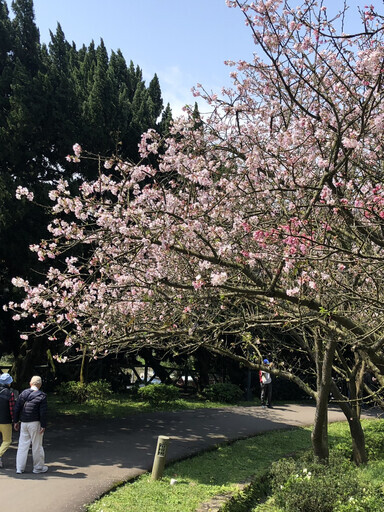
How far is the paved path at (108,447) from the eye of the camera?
5.80m

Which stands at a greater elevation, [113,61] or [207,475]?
[113,61]

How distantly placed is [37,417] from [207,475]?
2.97m

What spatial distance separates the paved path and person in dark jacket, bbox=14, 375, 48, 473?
7.9 inches

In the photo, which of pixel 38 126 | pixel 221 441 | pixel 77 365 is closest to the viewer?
pixel 221 441

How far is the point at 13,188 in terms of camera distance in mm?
9992

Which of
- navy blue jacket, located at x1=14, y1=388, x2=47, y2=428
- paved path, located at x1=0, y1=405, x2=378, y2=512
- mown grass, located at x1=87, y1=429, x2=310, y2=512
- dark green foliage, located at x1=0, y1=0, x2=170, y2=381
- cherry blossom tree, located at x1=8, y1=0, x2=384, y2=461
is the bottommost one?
mown grass, located at x1=87, y1=429, x2=310, y2=512

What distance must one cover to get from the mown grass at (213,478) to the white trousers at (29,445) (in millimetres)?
1433

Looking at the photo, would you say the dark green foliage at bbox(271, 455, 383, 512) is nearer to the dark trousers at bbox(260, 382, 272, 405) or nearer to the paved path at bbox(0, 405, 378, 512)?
the paved path at bbox(0, 405, 378, 512)

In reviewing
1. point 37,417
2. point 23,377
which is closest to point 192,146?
point 37,417

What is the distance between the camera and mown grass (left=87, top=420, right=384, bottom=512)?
575 centimetres

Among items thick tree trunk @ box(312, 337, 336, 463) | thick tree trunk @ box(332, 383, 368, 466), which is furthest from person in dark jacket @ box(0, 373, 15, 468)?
thick tree trunk @ box(332, 383, 368, 466)

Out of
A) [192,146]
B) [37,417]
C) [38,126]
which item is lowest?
[37,417]

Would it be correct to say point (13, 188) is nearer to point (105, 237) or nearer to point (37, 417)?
point (37, 417)

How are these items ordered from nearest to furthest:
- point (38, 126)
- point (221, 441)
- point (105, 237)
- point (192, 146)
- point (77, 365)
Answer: point (105, 237)
point (192, 146)
point (221, 441)
point (38, 126)
point (77, 365)
